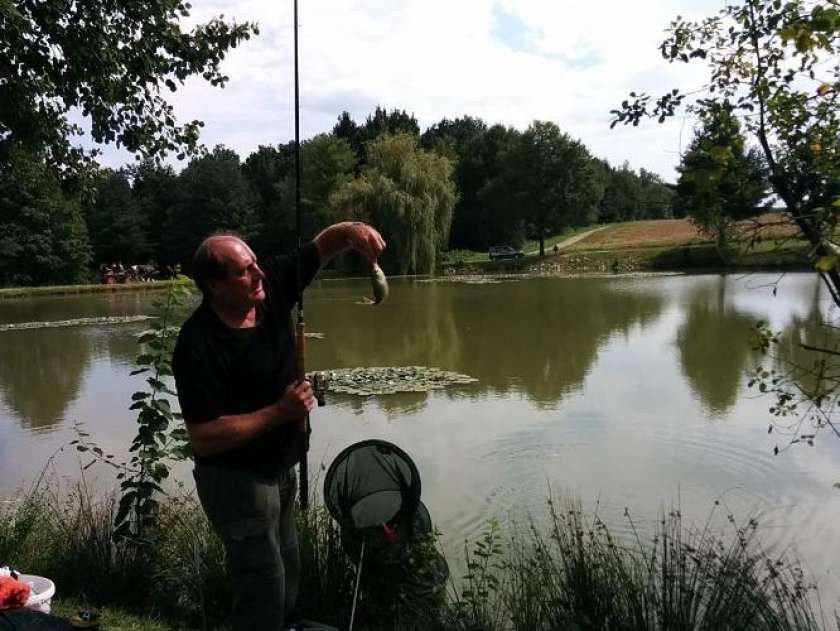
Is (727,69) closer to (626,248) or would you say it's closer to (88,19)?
(88,19)

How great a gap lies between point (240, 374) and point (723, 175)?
1.56m

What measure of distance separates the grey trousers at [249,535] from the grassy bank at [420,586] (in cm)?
73

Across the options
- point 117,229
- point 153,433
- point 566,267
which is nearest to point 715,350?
point 153,433

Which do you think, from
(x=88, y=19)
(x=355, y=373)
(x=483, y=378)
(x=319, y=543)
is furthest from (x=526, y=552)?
(x=355, y=373)

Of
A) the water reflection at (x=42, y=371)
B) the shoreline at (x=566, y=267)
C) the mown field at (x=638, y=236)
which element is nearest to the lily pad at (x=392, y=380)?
the water reflection at (x=42, y=371)

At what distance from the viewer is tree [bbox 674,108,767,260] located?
2.24 meters

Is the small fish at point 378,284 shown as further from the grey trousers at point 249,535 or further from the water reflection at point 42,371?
the water reflection at point 42,371

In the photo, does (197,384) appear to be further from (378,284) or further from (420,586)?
(420,586)

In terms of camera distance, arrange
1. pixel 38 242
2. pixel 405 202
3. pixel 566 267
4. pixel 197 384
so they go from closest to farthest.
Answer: pixel 197 384, pixel 405 202, pixel 38 242, pixel 566 267

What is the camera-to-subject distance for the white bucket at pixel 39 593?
10.4ft

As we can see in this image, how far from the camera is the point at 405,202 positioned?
37.1 metres

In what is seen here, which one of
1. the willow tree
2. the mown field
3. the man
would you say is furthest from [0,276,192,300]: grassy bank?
the man

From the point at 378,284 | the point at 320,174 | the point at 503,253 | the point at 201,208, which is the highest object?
the point at 320,174

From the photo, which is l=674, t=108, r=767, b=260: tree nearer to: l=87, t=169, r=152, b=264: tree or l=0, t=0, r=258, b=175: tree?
l=0, t=0, r=258, b=175: tree
